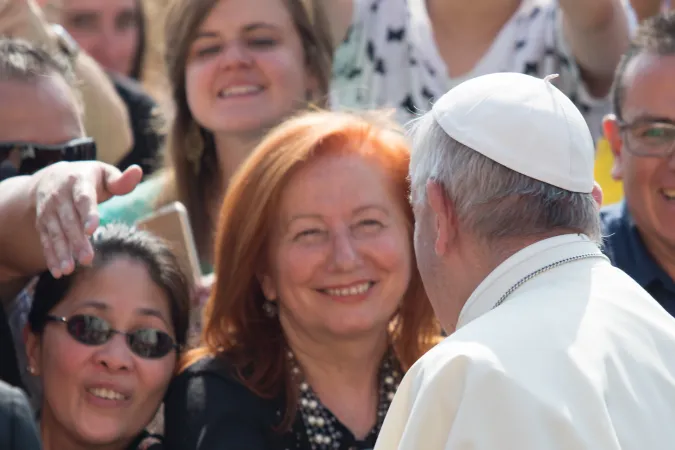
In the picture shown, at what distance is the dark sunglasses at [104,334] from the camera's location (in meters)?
3.66

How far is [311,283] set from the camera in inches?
150

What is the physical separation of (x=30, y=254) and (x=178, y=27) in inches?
62.2

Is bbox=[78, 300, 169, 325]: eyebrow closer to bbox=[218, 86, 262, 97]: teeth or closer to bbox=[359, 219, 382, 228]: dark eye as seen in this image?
bbox=[359, 219, 382, 228]: dark eye

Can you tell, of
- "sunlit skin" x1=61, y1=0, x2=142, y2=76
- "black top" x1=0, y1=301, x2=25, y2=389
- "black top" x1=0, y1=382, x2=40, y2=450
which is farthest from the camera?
"sunlit skin" x1=61, y1=0, x2=142, y2=76

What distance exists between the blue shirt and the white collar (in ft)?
5.63

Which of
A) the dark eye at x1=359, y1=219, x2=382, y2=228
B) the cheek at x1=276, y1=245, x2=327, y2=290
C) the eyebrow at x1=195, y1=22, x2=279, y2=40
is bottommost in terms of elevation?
the cheek at x1=276, y1=245, x2=327, y2=290

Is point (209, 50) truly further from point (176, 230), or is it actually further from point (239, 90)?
point (176, 230)

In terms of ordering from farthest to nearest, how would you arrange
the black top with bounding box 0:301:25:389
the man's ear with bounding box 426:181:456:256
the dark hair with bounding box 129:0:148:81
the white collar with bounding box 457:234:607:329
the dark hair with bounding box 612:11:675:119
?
the dark hair with bounding box 129:0:148:81, the dark hair with bounding box 612:11:675:119, the black top with bounding box 0:301:25:389, the man's ear with bounding box 426:181:456:256, the white collar with bounding box 457:234:607:329

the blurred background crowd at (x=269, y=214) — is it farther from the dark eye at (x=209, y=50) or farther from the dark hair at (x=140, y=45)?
the dark hair at (x=140, y=45)

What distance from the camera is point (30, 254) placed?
363 cm

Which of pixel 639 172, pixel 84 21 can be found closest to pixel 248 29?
pixel 639 172

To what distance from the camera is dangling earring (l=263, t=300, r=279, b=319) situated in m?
3.95

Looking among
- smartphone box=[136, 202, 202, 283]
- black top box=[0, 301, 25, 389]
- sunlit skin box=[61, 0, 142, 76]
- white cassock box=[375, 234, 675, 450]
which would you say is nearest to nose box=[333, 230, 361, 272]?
smartphone box=[136, 202, 202, 283]

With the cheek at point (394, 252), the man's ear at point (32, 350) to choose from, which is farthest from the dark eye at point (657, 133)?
the man's ear at point (32, 350)
